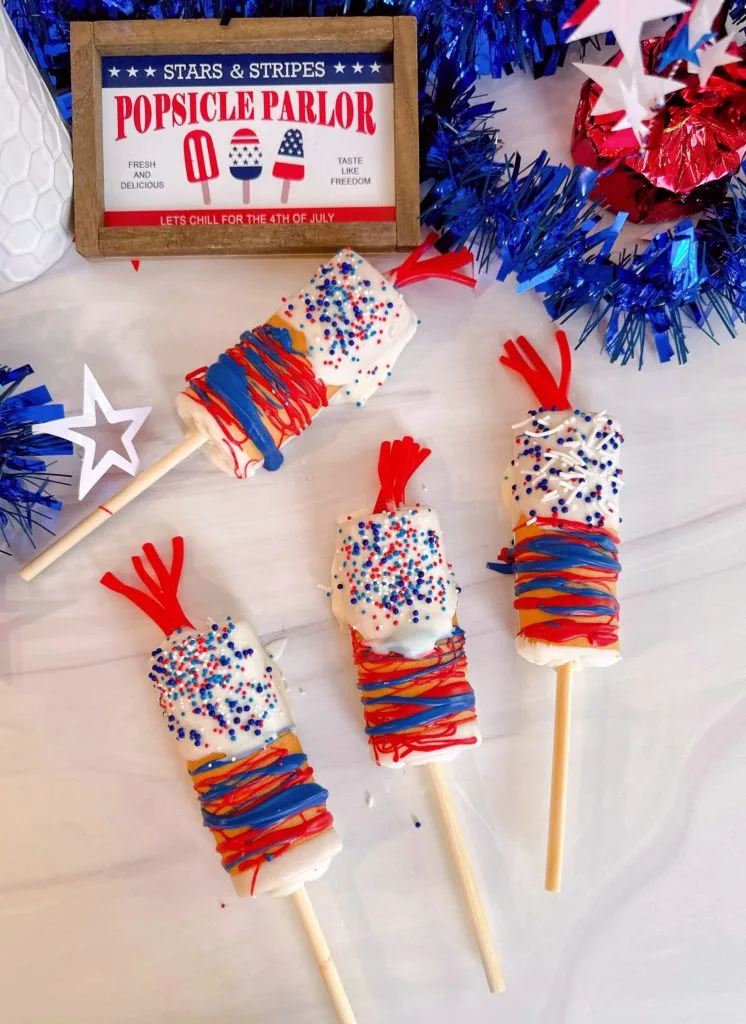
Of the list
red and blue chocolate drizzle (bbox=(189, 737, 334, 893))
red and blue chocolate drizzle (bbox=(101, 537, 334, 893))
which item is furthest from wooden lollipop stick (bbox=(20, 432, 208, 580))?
red and blue chocolate drizzle (bbox=(189, 737, 334, 893))

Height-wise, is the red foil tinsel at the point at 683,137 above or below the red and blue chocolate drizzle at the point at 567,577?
above

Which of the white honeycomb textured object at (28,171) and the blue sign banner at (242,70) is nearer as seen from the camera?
the white honeycomb textured object at (28,171)

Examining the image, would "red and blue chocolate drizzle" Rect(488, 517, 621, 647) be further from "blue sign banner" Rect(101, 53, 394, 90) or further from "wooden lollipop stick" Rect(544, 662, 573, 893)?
"blue sign banner" Rect(101, 53, 394, 90)

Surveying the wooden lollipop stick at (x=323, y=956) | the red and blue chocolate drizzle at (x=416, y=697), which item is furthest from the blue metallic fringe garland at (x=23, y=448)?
the wooden lollipop stick at (x=323, y=956)

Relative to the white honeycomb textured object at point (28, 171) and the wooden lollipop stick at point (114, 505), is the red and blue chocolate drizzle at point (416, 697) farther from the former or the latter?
the white honeycomb textured object at point (28, 171)

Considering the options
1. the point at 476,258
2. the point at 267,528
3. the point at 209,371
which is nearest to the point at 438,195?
the point at 476,258

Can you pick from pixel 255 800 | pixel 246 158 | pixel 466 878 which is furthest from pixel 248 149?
pixel 466 878

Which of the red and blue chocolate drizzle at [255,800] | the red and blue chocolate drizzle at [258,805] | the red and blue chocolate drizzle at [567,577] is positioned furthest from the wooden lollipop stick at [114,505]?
the red and blue chocolate drizzle at [567,577]

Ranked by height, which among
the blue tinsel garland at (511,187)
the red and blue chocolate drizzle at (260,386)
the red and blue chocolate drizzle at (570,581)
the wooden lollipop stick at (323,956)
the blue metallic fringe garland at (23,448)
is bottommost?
the wooden lollipop stick at (323,956)
